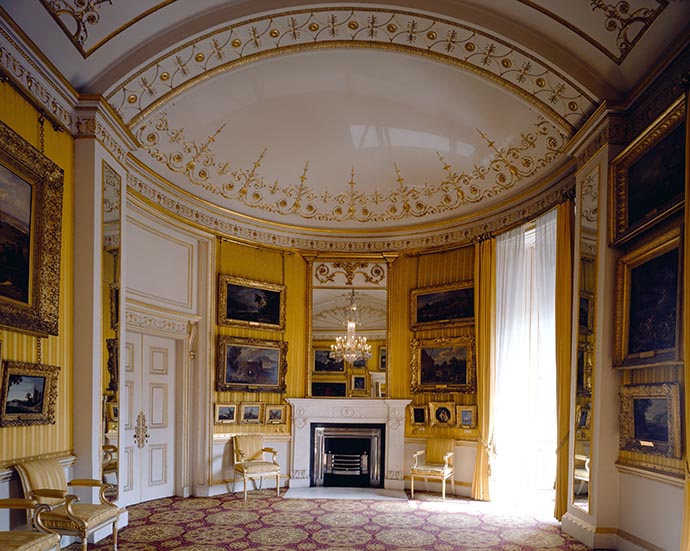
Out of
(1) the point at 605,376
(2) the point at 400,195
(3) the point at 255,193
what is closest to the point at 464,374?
(2) the point at 400,195

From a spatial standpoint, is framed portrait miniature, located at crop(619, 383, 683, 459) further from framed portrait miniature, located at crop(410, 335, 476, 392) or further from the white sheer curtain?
framed portrait miniature, located at crop(410, 335, 476, 392)

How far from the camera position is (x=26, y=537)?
4.61m

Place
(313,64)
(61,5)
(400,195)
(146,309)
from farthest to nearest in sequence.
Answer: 1. (400,195)
2. (146,309)
3. (313,64)
4. (61,5)

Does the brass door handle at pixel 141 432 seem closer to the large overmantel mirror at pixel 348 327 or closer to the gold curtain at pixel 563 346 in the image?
the large overmantel mirror at pixel 348 327

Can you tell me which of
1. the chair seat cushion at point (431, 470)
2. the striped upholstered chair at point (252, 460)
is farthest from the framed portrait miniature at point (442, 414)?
the striped upholstered chair at point (252, 460)

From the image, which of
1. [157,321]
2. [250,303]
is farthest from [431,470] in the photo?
[157,321]

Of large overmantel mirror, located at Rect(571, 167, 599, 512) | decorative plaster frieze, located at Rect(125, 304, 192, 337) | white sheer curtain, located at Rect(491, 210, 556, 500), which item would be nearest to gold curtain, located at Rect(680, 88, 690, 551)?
large overmantel mirror, located at Rect(571, 167, 599, 512)

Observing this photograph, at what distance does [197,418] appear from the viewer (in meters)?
10.0

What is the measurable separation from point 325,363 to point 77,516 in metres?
6.27

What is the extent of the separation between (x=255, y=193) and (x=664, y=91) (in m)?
6.85

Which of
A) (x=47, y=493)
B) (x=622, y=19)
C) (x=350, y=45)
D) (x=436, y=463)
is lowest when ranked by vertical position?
(x=436, y=463)

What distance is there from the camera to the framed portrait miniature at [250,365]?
34.0 ft

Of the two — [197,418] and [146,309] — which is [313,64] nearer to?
[146,309]

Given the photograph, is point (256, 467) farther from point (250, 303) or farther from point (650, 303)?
point (650, 303)
